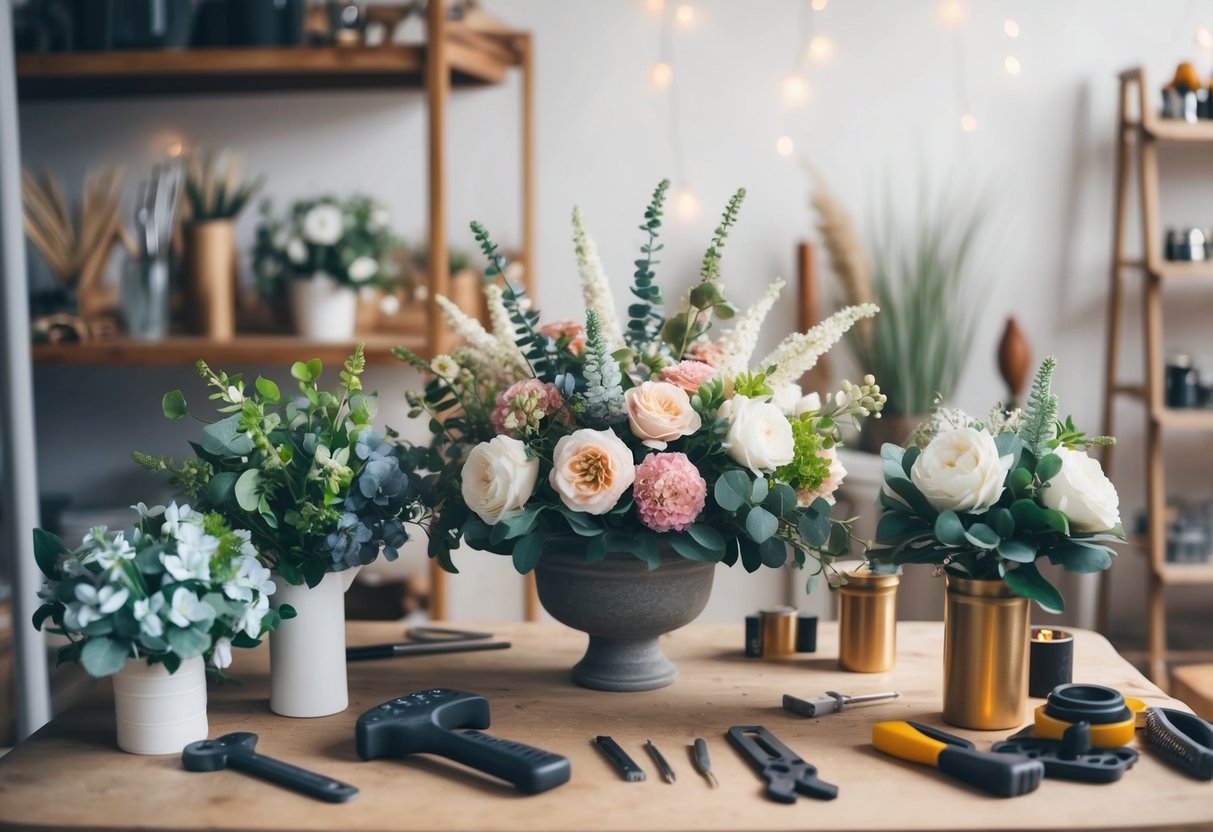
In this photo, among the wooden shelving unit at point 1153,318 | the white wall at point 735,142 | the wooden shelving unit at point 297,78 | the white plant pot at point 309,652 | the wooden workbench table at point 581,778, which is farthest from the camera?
the white wall at point 735,142

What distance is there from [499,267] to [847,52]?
2.06m

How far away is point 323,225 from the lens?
282 centimetres

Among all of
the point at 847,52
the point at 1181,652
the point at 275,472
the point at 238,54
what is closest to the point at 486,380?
the point at 275,472

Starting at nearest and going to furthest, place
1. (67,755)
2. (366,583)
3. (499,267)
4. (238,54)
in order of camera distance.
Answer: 1. (67,755)
2. (499,267)
3. (238,54)
4. (366,583)

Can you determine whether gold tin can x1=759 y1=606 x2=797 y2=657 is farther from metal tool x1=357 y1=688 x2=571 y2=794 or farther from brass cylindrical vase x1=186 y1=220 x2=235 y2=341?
brass cylindrical vase x1=186 y1=220 x2=235 y2=341

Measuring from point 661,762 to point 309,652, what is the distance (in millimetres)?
435

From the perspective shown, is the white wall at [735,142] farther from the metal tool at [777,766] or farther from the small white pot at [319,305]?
the metal tool at [777,766]

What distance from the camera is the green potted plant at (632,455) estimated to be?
1288 millimetres

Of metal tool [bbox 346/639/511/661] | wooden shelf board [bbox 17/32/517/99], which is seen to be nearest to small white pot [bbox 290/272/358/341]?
wooden shelf board [bbox 17/32/517/99]

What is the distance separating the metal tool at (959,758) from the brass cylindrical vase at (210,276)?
210cm

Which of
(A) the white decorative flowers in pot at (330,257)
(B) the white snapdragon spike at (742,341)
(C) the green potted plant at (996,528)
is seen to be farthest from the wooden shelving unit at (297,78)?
(C) the green potted plant at (996,528)

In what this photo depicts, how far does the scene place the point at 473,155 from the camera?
10.3ft

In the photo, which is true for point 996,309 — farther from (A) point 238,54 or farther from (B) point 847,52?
(A) point 238,54

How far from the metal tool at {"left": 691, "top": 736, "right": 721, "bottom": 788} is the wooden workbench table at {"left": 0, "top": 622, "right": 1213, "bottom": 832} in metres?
0.01
